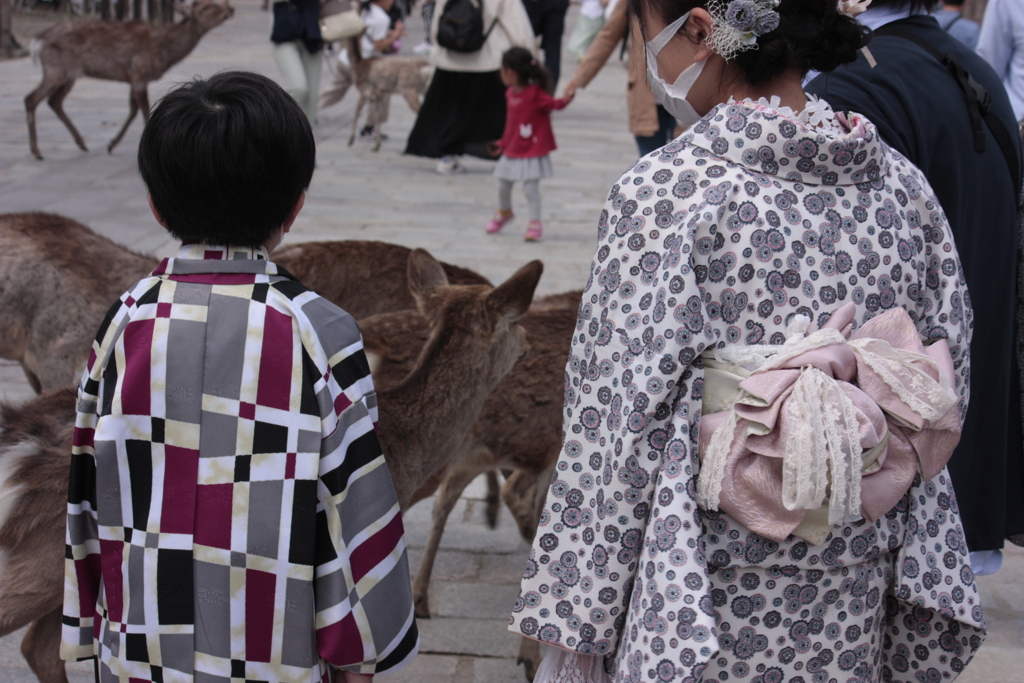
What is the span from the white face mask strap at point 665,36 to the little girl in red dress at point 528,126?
6040 mm

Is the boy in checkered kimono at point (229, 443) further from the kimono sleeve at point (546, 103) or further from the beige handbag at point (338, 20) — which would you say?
the beige handbag at point (338, 20)

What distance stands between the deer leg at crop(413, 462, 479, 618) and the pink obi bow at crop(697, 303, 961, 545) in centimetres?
204

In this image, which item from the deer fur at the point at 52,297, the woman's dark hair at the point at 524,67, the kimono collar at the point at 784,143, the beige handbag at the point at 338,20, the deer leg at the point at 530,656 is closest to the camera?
the kimono collar at the point at 784,143

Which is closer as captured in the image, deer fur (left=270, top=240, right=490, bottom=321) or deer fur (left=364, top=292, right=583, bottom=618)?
deer fur (left=364, top=292, right=583, bottom=618)

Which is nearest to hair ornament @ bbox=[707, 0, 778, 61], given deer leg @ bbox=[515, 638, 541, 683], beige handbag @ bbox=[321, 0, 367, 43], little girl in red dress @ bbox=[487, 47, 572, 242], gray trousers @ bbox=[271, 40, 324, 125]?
deer leg @ bbox=[515, 638, 541, 683]

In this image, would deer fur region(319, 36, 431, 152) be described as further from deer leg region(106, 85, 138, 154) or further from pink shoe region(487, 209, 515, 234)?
pink shoe region(487, 209, 515, 234)

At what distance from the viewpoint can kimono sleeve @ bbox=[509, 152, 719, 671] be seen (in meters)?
1.57

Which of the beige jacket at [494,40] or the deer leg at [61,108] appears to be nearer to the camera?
the beige jacket at [494,40]

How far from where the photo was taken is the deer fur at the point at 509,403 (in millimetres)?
3504

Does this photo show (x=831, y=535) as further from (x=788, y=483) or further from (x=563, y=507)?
(x=563, y=507)

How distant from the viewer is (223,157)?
1.55 meters

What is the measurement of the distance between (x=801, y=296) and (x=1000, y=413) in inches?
50.3

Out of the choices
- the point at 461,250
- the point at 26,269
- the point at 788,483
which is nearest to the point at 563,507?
the point at 788,483

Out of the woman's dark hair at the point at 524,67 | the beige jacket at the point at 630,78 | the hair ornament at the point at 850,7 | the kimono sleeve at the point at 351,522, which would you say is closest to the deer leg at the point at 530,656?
the kimono sleeve at the point at 351,522
